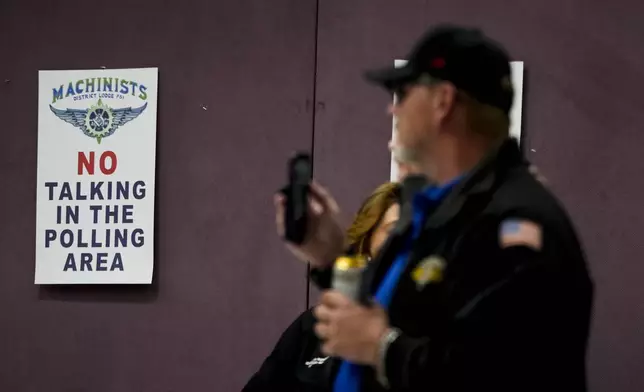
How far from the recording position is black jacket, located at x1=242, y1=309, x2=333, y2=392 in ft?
6.05

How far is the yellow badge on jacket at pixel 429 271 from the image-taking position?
1.15 metres

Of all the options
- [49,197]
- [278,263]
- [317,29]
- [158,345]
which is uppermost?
[317,29]

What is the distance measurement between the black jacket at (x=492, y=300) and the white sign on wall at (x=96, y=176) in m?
1.41

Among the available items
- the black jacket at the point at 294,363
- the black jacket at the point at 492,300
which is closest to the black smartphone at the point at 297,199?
the black jacket at the point at 492,300

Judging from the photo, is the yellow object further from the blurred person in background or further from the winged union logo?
the winged union logo

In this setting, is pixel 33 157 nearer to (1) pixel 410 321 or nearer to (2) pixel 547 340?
(1) pixel 410 321

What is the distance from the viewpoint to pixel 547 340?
3.57ft

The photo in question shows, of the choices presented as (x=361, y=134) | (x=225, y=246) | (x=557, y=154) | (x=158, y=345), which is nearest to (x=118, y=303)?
(x=158, y=345)

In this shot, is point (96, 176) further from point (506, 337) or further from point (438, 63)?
point (506, 337)

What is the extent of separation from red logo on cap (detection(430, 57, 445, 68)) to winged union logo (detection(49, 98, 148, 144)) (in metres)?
1.41

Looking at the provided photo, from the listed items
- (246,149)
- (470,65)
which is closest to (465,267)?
(470,65)

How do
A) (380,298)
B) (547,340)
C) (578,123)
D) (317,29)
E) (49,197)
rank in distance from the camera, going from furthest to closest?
(49,197)
(317,29)
(578,123)
(380,298)
(547,340)

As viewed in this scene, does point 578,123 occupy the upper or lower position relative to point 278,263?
upper

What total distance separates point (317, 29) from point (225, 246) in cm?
66
